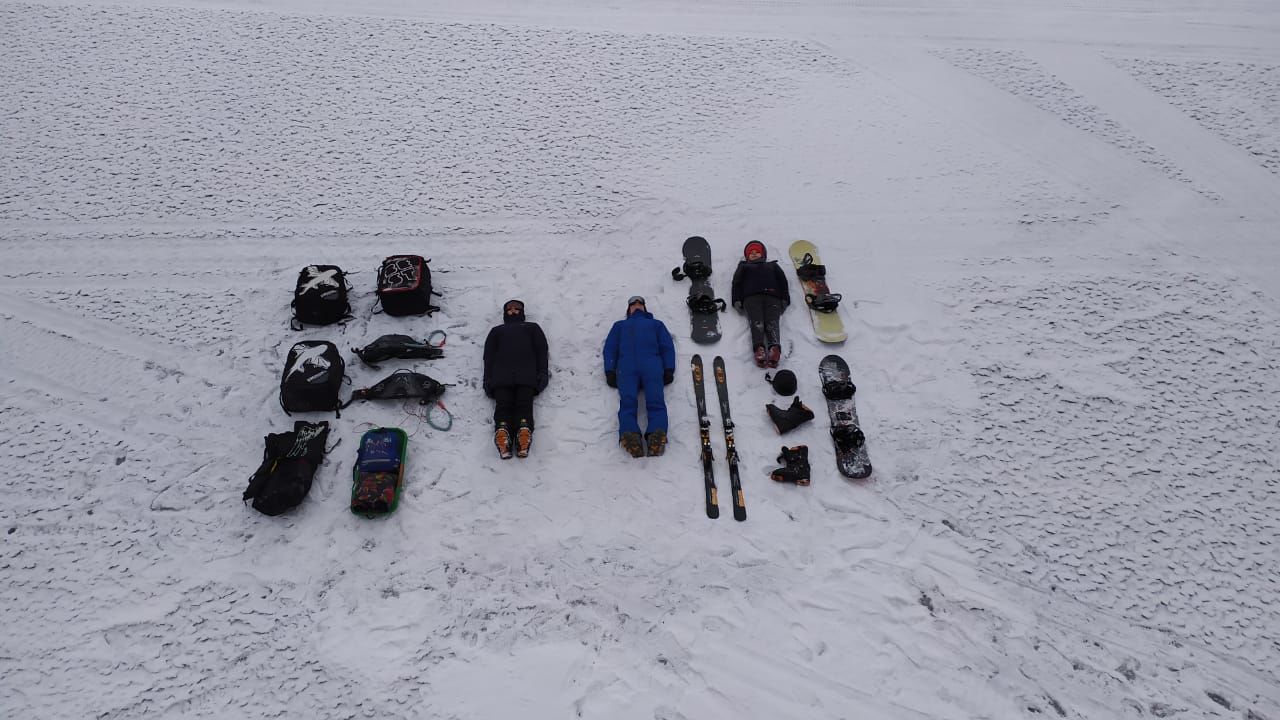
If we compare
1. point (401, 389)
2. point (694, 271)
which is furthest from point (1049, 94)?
point (401, 389)

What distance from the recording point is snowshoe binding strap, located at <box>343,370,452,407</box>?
20.4ft

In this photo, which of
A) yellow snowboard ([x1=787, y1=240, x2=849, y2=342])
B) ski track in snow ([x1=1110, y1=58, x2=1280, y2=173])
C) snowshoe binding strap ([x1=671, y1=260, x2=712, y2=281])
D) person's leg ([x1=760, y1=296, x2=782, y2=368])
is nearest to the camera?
person's leg ([x1=760, y1=296, x2=782, y2=368])

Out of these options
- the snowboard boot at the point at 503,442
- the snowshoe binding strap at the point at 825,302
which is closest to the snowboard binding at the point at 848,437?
the snowshoe binding strap at the point at 825,302

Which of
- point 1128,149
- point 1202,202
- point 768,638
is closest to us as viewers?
point 768,638

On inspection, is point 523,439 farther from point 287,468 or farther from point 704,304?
point 704,304

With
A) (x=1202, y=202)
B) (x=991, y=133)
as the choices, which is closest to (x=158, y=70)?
(x=991, y=133)

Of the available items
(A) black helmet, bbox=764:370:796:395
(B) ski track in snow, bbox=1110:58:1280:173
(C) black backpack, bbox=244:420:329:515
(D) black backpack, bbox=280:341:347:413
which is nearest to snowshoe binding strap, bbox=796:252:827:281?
(A) black helmet, bbox=764:370:796:395

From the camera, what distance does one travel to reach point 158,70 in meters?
9.11

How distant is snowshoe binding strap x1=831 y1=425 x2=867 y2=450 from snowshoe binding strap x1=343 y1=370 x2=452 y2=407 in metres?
3.76

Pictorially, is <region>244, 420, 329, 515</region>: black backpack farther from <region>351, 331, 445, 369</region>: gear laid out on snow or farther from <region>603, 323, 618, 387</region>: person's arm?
<region>603, 323, 618, 387</region>: person's arm

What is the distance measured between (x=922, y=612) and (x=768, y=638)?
1.28 metres

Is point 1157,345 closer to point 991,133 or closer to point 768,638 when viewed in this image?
point 991,133

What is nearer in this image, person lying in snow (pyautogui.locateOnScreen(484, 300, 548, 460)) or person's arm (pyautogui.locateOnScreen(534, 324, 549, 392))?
person lying in snow (pyautogui.locateOnScreen(484, 300, 548, 460))

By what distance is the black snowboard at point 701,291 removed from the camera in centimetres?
677
